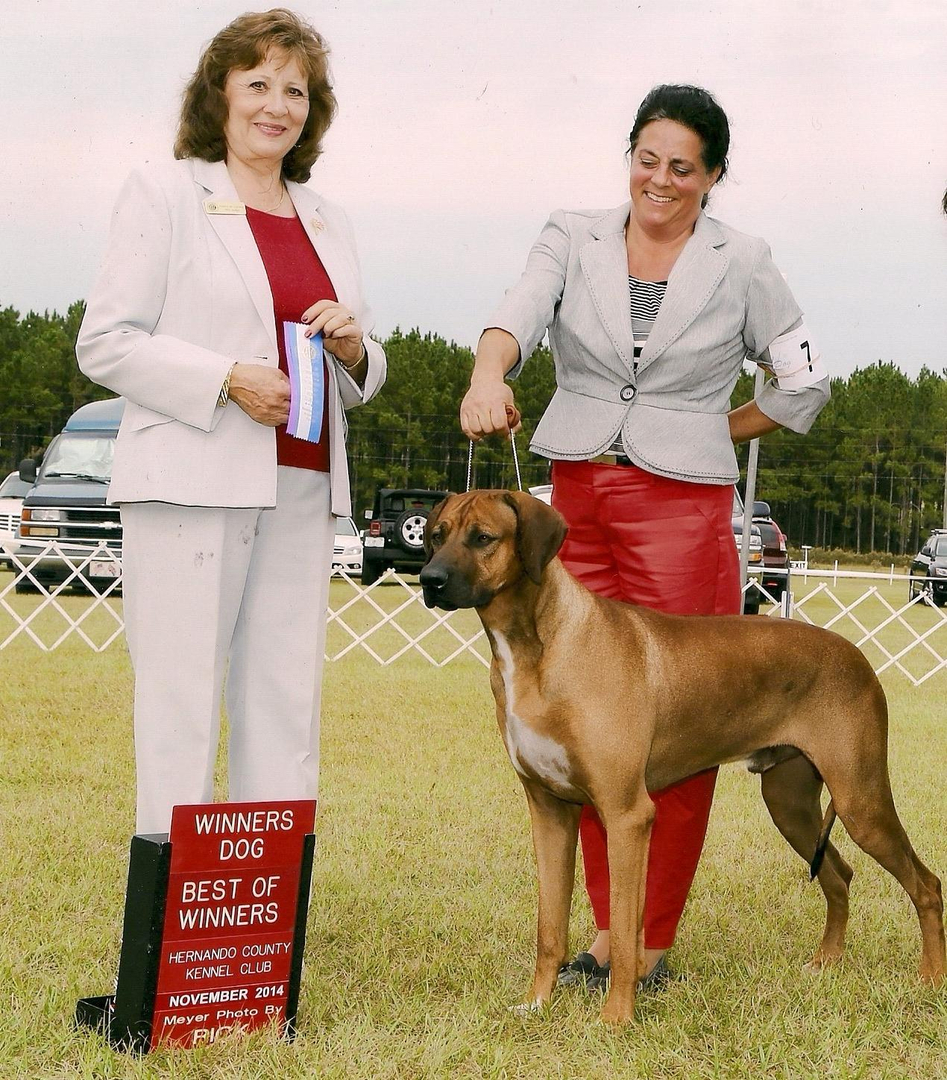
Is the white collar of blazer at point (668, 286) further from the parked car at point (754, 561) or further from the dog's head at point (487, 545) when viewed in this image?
the parked car at point (754, 561)

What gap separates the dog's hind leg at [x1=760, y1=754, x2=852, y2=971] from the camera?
382 centimetres

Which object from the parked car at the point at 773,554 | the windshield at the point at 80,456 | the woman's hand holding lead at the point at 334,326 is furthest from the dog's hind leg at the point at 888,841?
the parked car at the point at 773,554

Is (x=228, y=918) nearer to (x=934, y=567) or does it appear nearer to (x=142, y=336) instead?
(x=142, y=336)

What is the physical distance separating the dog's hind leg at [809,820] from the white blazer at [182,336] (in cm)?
192

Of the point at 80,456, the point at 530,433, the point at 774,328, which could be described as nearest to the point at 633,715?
the point at 774,328

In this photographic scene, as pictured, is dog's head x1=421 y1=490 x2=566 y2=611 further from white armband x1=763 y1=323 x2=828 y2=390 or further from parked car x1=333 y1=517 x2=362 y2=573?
parked car x1=333 y1=517 x2=362 y2=573

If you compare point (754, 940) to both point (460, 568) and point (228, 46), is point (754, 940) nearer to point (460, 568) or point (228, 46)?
point (460, 568)

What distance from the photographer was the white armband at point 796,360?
361 cm

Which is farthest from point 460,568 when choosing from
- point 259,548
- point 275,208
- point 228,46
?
point 228,46

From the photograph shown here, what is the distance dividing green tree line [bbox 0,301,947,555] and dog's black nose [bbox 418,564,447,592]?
54.3m

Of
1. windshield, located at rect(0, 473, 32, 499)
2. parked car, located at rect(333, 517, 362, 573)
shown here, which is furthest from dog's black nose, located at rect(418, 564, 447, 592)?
windshield, located at rect(0, 473, 32, 499)

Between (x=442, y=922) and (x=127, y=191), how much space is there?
2445mm

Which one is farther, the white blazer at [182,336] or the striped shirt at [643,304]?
the striped shirt at [643,304]

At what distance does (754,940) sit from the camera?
392 cm
